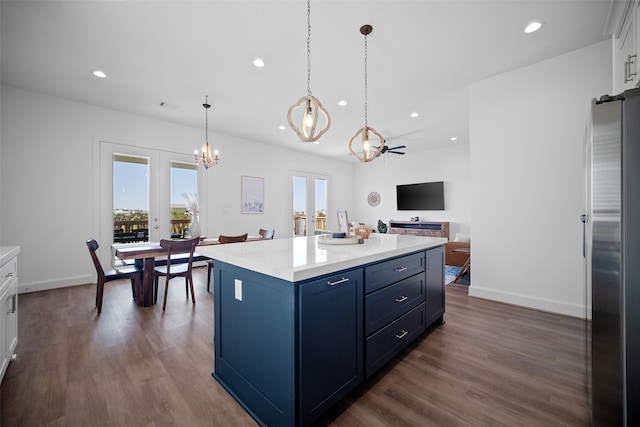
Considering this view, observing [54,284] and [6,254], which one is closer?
[6,254]

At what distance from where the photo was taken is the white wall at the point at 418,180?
6883mm

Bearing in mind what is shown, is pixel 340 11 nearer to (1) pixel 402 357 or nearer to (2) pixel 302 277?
(2) pixel 302 277

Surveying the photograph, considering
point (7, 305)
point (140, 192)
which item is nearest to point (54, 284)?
point (140, 192)

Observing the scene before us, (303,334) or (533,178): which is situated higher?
(533,178)

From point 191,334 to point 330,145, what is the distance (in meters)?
5.34

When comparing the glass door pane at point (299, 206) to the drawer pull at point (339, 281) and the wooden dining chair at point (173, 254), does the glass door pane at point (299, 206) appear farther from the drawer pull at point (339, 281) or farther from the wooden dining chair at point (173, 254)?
the drawer pull at point (339, 281)

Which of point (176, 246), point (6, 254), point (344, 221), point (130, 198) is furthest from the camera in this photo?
point (130, 198)

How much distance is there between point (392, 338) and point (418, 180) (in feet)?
21.5

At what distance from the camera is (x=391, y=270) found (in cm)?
182

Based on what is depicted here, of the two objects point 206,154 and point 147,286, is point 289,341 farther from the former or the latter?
point 206,154

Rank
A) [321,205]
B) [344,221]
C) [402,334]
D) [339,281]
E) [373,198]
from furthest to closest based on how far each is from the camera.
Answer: [373,198] < [321,205] < [344,221] < [402,334] < [339,281]

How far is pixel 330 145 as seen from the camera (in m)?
6.68

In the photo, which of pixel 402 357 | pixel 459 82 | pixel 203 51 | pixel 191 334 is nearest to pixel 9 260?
pixel 191 334

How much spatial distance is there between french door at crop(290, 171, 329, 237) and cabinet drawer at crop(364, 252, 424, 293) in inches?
203
